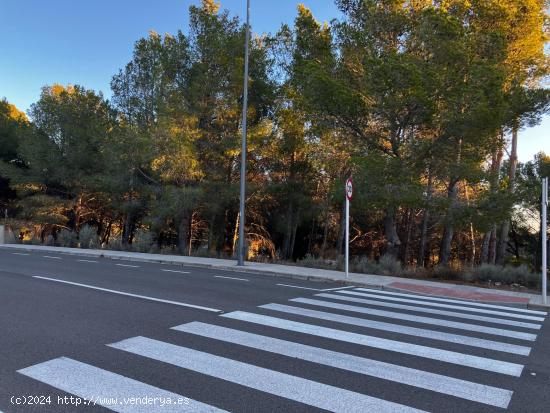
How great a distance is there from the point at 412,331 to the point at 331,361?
2167 millimetres

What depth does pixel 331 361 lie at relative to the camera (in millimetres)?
4660

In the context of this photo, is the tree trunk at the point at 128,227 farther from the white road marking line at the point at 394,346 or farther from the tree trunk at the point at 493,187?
the white road marking line at the point at 394,346

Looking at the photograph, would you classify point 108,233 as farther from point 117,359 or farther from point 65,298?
point 117,359

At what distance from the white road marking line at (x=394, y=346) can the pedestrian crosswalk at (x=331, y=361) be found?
1 cm

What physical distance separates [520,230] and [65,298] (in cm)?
3317

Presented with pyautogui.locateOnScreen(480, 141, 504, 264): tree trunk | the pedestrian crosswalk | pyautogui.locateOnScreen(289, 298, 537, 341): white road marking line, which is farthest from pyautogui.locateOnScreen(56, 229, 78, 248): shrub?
pyautogui.locateOnScreen(480, 141, 504, 264): tree trunk

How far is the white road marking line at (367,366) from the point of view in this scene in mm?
3941

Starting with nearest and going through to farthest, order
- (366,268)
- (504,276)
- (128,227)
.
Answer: (504,276) → (366,268) → (128,227)

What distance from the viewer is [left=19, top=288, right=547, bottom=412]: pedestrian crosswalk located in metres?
3.68

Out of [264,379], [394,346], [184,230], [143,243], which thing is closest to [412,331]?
[394,346]

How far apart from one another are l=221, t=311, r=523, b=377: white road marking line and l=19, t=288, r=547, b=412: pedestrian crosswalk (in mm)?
14

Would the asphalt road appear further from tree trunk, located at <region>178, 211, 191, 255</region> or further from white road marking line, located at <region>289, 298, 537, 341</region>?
tree trunk, located at <region>178, 211, 191, 255</region>

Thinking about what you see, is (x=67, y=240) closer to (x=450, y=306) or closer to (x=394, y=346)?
(x=450, y=306)

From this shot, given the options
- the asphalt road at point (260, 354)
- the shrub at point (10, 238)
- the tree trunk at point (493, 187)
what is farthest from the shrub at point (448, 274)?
the shrub at point (10, 238)
